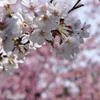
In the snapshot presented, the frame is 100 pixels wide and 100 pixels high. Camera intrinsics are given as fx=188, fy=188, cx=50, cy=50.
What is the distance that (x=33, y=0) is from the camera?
79 cm

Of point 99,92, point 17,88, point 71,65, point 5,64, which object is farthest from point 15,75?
point 5,64

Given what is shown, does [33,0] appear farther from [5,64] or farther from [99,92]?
[99,92]

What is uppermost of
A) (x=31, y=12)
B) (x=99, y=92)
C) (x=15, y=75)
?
(x=15, y=75)

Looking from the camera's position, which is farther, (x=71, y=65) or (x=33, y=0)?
(x=71, y=65)

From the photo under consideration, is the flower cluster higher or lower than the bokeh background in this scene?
lower

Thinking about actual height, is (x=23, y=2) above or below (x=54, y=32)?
above

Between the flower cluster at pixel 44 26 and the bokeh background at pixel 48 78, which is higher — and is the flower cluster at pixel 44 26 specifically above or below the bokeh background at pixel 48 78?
below

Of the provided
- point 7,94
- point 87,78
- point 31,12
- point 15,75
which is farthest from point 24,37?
point 7,94

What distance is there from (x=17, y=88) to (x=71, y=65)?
2434 millimetres

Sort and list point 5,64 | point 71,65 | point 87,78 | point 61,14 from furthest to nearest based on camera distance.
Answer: point 71,65, point 87,78, point 5,64, point 61,14

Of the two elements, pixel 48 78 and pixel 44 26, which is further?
pixel 48 78

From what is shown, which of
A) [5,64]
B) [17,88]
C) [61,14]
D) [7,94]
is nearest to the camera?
[61,14]

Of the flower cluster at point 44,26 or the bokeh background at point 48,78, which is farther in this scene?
the bokeh background at point 48,78

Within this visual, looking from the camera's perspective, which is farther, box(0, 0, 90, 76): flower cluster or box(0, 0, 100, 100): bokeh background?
box(0, 0, 100, 100): bokeh background
